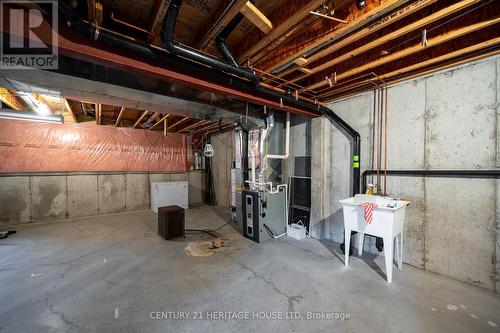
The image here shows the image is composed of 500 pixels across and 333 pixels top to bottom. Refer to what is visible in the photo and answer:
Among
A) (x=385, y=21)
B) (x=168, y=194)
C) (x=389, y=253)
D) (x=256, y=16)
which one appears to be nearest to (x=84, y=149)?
(x=168, y=194)

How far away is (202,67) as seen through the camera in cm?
189

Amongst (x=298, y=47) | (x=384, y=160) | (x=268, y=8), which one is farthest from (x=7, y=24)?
(x=384, y=160)

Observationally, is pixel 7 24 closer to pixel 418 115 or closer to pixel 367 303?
pixel 367 303

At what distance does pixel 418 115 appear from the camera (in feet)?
7.74

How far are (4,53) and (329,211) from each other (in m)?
3.96

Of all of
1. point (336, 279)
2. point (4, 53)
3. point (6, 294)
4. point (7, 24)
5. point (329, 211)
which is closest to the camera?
point (7, 24)

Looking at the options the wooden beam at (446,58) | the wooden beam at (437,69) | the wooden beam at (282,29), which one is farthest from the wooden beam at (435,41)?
the wooden beam at (282,29)

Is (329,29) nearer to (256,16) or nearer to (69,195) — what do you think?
(256,16)

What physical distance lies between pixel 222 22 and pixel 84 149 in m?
5.16

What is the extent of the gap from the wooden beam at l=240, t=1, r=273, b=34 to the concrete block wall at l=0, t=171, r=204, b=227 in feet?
18.0

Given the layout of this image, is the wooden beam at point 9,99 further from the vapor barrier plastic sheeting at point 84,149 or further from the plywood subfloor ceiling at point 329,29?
the plywood subfloor ceiling at point 329,29

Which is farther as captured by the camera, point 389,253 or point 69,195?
point 69,195

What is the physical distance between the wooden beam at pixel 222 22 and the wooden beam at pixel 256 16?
7 cm

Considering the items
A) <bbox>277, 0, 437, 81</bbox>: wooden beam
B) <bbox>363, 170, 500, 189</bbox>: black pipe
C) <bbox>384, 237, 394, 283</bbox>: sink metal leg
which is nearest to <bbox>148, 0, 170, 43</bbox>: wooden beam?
<bbox>277, 0, 437, 81</bbox>: wooden beam
